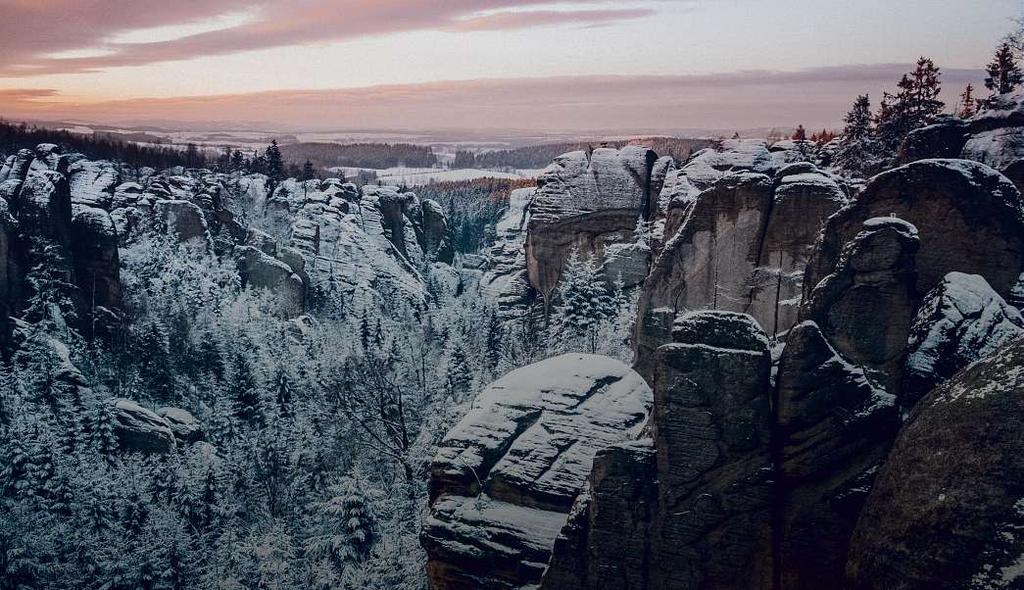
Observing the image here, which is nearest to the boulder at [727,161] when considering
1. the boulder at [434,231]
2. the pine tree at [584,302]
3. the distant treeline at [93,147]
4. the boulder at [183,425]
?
the pine tree at [584,302]

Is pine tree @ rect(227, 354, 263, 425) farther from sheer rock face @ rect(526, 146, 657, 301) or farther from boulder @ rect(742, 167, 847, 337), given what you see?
boulder @ rect(742, 167, 847, 337)

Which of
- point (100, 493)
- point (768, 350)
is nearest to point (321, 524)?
→ point (100, 493)

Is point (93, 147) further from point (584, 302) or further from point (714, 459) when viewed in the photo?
point (714, 459)

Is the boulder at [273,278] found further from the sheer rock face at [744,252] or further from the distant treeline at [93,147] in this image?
the sheer rock face at [744,252]

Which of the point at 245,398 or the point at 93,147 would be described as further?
the point at 93,147

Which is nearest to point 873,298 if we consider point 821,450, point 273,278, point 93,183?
point 821,450

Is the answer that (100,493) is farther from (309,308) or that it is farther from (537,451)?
(309,308)
